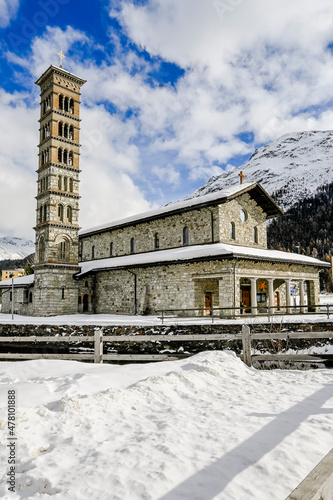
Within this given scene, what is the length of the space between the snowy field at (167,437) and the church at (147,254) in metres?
13.0

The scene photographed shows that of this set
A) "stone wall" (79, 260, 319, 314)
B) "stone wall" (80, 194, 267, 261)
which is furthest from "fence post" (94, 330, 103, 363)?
"stone wall" (80, 194, 267, 261)

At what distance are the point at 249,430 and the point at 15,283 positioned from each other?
1335 inches

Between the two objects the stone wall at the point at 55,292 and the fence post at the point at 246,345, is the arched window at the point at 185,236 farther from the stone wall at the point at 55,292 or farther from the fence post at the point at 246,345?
the fence post at the point at 246,345

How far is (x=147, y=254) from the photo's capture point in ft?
89.5

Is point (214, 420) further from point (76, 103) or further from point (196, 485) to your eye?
point (76, 103)

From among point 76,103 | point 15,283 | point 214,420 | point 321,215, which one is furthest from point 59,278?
point 321,215

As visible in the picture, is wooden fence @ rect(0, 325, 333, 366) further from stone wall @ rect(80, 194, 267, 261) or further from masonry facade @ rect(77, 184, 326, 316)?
stone wall @ rect(80, 194, 267, 261)

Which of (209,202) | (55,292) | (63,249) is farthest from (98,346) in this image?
(63,249)

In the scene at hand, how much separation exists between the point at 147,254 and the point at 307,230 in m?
89.6

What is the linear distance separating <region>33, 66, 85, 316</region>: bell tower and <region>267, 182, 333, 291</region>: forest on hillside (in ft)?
220

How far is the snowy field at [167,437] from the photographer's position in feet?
11.0

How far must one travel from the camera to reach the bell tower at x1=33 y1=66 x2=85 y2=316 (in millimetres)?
29469

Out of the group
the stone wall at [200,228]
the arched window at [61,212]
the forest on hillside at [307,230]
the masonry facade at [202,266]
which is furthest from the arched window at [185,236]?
the forest on hillside at [307,230]

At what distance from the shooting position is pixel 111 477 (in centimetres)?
348
